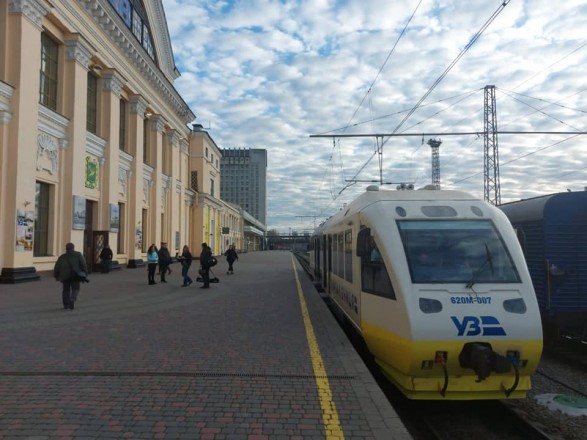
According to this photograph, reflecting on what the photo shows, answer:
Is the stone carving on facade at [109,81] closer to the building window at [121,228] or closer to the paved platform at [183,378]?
the building window at [121,228]

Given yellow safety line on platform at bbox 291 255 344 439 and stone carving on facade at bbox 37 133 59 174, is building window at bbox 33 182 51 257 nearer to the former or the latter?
stone carving on facade at bbox 37 133 59 174

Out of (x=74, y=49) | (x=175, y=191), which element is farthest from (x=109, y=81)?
(x=175, y=191)

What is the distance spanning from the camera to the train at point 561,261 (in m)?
8.98

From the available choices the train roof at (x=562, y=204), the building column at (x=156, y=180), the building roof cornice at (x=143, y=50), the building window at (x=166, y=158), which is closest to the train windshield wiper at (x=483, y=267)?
the train roof at (x=562, y=204)

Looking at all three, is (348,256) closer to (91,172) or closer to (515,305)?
(515,305)

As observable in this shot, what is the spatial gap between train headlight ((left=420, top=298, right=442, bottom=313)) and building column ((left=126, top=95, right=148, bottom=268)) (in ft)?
82.6

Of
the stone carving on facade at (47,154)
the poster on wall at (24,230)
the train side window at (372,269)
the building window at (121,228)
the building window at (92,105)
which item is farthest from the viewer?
the building window at (121,228)

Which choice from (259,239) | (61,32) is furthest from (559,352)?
(259,239)

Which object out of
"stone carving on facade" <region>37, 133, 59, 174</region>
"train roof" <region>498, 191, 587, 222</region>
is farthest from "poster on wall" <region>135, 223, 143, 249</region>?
"train roof" <region>498, 191, 587, 222</region>

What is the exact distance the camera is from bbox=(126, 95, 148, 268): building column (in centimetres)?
2897

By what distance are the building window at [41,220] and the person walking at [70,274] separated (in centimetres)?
948

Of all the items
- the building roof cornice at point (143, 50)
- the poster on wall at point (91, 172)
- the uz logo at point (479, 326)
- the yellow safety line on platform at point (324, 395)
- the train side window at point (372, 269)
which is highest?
the building roof cornice at point (143, 50)

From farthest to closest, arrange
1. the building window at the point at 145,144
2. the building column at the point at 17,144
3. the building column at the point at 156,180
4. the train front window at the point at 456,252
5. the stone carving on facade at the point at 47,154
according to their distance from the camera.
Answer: the building window at the point at 145,144 < the building column at the point at 156,180 < the stone carving on facade at the point at 47,154 < the building column at the point at 17,144 < the train front window at the point at 456,252

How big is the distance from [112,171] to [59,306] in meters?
15.1
